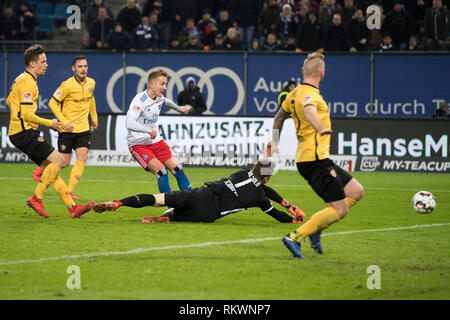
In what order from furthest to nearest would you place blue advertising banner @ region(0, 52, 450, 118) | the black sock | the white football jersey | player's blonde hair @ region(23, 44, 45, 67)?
1. blue advertising banner @ region(0, 52, 450, 118)
2. the white football jersey
3. player's blonde hair @ region(23, 44, 45, 67)
4. the black sock

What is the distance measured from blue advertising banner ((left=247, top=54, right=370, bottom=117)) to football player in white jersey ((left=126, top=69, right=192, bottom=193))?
10.8 m

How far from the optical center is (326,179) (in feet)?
25.9

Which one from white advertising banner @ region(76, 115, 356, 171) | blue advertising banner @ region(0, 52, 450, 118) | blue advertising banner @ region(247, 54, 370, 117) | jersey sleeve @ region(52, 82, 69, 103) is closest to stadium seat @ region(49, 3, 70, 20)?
blue advertising banner @ region(0, 52, 450, 118)

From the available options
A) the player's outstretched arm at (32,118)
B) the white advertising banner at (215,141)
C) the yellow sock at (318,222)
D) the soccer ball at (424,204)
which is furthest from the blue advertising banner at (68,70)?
the yellow sock at (318,222)

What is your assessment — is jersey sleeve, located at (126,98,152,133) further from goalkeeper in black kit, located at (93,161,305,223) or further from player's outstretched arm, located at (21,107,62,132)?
goalkeeper in black kit, located at (93,161,305,223)

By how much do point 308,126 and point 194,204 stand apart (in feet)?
9.54

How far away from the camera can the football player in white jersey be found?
11.6m

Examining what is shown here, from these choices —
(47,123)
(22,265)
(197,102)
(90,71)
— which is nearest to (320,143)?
(22,265)

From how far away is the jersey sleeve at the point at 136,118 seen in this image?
1155 centimetres

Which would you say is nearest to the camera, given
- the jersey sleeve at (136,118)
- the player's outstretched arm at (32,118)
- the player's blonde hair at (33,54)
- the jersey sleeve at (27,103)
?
the player's outstretched arm at (32,118)

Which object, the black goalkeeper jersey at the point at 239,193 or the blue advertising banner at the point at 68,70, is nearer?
the black goalkeeper jersey at the point at 239,193

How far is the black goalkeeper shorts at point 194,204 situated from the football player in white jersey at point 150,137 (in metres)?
1.04

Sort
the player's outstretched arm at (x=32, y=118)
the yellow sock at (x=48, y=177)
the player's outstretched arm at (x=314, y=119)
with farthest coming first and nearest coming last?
the yellow sock at (x=48, y=177), the player's outstretched arm at (x=32, y=118), the player's outstretched arm at (x=314, y=119)

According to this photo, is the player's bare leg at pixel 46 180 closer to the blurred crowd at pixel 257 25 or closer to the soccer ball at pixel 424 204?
the soccer ball at pixel 424 204
